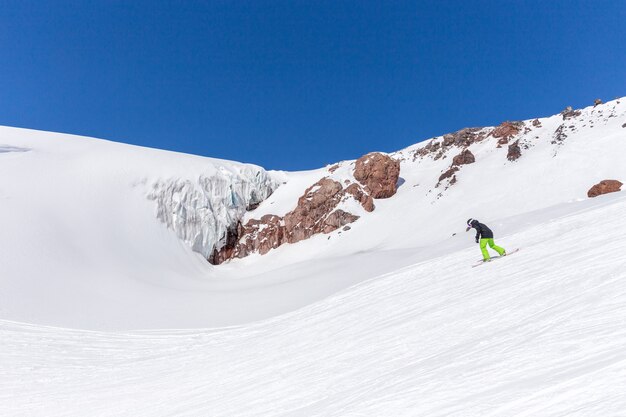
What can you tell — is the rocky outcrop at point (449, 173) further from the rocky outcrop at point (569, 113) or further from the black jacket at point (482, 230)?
the black jacket at point (482, 230)

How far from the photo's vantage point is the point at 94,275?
21984mm

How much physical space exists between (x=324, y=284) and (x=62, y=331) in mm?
10867

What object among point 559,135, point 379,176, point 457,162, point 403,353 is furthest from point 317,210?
point 403,353

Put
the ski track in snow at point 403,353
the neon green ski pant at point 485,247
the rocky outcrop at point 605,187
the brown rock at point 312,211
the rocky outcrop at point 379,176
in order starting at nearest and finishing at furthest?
the ski track in snow at point 403,353 → the neon green ski pant at point 485,247 → the rocky outcrop at point 605,187 → the brown rock at point 312,211 → the rocky outcrop at point 379,176

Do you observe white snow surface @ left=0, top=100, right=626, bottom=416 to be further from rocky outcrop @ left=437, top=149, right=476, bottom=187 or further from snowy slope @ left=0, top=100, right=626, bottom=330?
rocky outcrop @ left=437, top=149, right=476, bottom=187

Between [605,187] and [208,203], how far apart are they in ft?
107

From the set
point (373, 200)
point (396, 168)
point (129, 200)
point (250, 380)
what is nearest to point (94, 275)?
point (129, 200)

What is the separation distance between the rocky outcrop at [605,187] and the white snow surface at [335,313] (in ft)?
5.57

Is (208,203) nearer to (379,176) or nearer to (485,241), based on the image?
(379,176)

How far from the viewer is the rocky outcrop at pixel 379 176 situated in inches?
1560

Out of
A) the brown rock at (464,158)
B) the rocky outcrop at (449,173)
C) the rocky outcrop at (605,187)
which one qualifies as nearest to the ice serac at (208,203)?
the rocky outcrop at (449,173)

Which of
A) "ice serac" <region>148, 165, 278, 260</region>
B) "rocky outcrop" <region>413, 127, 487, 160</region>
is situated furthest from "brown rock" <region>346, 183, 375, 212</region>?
"ice serac" <region>148, 165, 278, 260</region>

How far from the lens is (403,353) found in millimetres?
5891

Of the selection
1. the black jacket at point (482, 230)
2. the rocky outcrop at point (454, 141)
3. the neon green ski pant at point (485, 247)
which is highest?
the rocky outcrop at point (454, 141)
